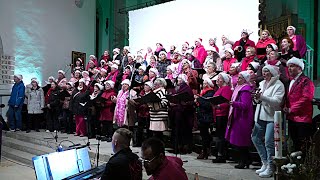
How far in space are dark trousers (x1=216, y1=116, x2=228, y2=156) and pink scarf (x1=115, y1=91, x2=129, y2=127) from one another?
109 inches

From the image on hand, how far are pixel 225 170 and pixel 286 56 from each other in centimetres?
249

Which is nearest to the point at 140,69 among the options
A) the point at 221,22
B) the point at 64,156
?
the point at 221,22

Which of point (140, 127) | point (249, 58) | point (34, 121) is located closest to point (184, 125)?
point (140, 127)

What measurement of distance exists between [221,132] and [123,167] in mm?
3309

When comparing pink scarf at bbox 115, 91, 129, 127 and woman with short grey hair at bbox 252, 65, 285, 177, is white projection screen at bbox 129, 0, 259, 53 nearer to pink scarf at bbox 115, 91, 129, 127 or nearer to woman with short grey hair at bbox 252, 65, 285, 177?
pink scarf at bbox 115, 91, 129, 127

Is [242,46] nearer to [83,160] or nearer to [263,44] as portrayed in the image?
[263,44]

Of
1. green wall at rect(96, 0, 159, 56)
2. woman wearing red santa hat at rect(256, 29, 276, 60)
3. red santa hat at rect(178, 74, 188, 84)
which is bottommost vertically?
red santa hat at rect(178, 74, 188, 84)

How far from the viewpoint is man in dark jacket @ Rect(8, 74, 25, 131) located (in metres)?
12.3

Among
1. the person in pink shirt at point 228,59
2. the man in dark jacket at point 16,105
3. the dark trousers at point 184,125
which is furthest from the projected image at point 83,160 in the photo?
the man in dark jacket at point 16,105

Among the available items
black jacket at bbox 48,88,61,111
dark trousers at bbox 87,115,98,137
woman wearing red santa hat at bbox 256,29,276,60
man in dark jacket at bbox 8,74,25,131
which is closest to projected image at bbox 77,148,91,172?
Answer: woman wearing red santa hat at bbox 256,29,276,60

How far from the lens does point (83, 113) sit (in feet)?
34.2

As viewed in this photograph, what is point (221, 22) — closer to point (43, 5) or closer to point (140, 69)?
point (140, 69)

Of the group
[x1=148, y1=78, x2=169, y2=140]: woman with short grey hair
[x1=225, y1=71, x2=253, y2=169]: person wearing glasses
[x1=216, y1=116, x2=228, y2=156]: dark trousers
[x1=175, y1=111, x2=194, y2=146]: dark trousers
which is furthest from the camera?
[x1=148, y1=78, x2=169, y2=140]: woman with short grey hair

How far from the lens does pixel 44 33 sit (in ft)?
50.8
